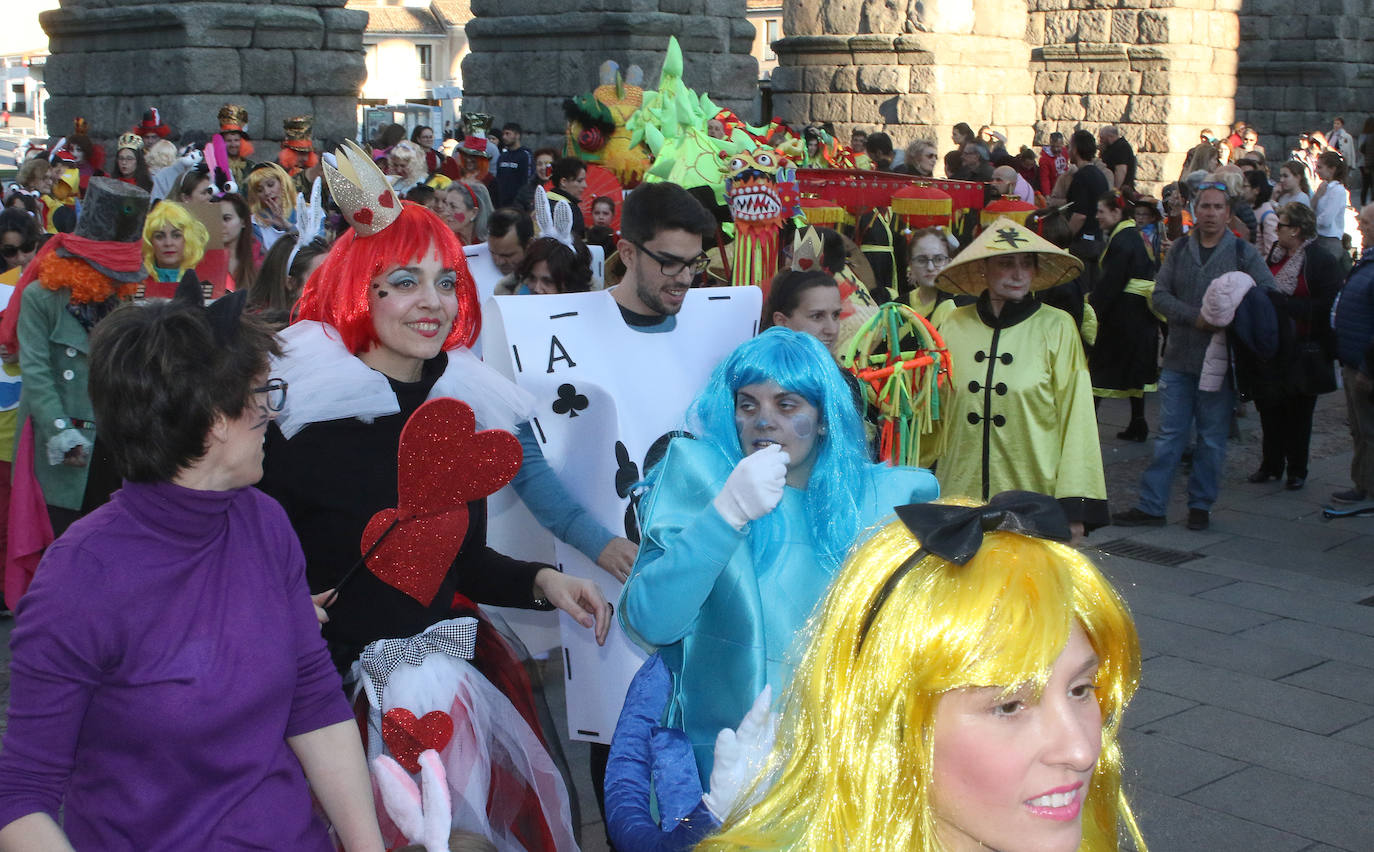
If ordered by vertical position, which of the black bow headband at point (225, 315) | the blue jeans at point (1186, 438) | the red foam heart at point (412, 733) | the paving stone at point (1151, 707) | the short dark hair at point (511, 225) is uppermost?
the short dark hair at point (511, 225)

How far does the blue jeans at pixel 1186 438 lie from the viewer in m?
8.00

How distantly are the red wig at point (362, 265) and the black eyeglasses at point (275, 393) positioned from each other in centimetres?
77

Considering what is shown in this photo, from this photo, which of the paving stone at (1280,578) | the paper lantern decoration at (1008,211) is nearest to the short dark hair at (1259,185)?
the paper lantern decoration at (1008,211)

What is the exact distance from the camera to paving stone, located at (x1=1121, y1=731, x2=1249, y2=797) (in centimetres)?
466

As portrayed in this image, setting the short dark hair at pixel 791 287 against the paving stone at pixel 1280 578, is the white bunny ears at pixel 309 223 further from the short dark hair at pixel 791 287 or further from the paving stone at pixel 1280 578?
the paving stone at pixel 1280 578

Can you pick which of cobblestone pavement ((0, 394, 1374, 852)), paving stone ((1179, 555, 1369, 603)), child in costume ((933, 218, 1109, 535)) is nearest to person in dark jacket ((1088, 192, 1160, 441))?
cobblestone pavement ((0, 394, 1374, 852))

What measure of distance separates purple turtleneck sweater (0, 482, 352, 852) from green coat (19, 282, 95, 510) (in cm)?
350

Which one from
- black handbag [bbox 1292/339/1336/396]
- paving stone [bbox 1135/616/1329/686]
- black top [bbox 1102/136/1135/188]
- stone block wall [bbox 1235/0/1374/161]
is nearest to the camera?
paving stone [bbox 1135/616/1329/686]

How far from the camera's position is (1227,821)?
4406mm

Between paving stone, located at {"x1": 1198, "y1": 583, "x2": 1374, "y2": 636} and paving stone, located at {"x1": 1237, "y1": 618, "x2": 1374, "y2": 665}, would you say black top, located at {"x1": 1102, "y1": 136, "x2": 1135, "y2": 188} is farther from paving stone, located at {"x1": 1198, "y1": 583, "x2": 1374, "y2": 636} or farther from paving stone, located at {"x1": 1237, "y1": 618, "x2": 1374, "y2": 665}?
paving stone, located at {"x1": 1237, "y1": 618, "x2": 1374, "y2": 665}

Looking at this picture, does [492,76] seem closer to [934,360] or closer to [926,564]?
Answer: [934,360]

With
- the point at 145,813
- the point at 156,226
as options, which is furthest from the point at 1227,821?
the point at 156,226

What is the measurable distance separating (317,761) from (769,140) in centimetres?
706

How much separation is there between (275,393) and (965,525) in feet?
3.69
